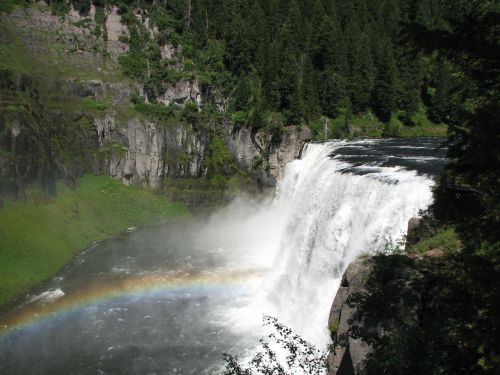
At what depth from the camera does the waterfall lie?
2214cm

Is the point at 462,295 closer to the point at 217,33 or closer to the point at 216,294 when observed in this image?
the point at 216,294

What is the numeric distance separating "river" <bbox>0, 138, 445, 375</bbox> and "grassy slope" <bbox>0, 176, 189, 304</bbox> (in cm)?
158

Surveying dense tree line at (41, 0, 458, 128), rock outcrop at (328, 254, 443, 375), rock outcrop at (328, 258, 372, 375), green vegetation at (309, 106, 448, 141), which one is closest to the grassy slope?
dense tree line at (41, 0, 458, 128)

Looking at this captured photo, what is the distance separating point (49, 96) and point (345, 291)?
1577 inches

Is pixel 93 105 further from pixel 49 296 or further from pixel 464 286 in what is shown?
pixel 464 286

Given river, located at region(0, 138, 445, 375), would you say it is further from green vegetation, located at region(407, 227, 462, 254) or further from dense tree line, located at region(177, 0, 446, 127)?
dense tree line, located at region(177, 0, 446, 127)

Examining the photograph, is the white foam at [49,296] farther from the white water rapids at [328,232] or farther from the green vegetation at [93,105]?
the green vegetation at [93,105]

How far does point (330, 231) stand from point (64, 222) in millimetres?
25294

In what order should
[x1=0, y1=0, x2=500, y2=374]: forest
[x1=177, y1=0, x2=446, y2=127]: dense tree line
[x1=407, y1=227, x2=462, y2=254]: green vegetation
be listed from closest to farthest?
1. [x1=407, y1=227, x2=462, y2=254]: green vegetation
2. [x1=0, y1=0, x2=500, y2=374]: forest
3. [x1=177, y1=0, x2=446, y2=127]: dense tree line

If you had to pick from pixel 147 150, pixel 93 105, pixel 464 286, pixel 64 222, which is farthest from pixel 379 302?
pixel 93 105

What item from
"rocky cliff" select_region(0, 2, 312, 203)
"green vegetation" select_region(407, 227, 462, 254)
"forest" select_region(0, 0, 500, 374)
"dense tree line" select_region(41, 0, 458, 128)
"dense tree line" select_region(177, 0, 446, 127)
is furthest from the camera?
"dense tree line" select_region(177, 0, 446, 127)

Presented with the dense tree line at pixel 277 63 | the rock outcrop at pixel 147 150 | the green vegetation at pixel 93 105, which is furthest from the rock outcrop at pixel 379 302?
the green vegetation at pixel 93 105

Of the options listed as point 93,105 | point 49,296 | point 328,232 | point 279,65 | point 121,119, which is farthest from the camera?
point 279,65

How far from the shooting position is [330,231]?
86.4 feet
